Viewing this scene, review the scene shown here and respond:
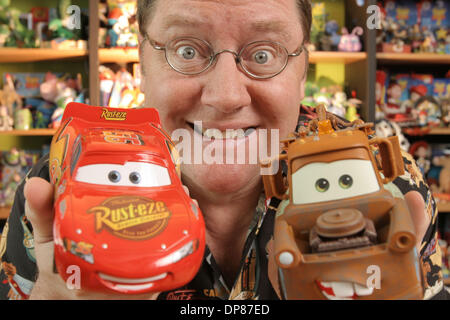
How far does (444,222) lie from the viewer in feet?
9.09

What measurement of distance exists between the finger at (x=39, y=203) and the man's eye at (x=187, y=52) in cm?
35

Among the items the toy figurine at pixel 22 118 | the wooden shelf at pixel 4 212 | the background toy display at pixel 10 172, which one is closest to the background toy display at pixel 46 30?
the toy figurine at pixel 22 118

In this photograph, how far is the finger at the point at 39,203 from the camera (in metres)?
0.53

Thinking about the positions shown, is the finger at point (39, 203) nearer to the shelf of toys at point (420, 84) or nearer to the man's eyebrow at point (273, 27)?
the man's eyebrow at point (273, 27)

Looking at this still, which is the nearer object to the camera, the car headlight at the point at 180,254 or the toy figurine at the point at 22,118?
the car headlight at the point at 180,254

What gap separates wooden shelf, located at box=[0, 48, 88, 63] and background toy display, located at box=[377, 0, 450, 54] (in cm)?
175

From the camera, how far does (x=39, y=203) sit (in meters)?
0.54

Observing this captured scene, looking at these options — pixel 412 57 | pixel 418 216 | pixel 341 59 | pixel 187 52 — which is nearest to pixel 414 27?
pixel 412 57

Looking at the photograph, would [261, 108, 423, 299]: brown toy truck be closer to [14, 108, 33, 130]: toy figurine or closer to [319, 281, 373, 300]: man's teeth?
[319, 281, 373, 300]: man's teeth

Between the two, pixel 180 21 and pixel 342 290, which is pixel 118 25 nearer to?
pixel 180 21

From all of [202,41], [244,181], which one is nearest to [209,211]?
[244,181]

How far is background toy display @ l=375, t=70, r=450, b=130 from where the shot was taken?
8.46 feet

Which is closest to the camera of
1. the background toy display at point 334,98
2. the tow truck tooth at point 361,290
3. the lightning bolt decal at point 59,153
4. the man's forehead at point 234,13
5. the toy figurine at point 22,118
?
the tow truck tooth at point 361,290

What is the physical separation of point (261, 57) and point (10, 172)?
2160 mm
